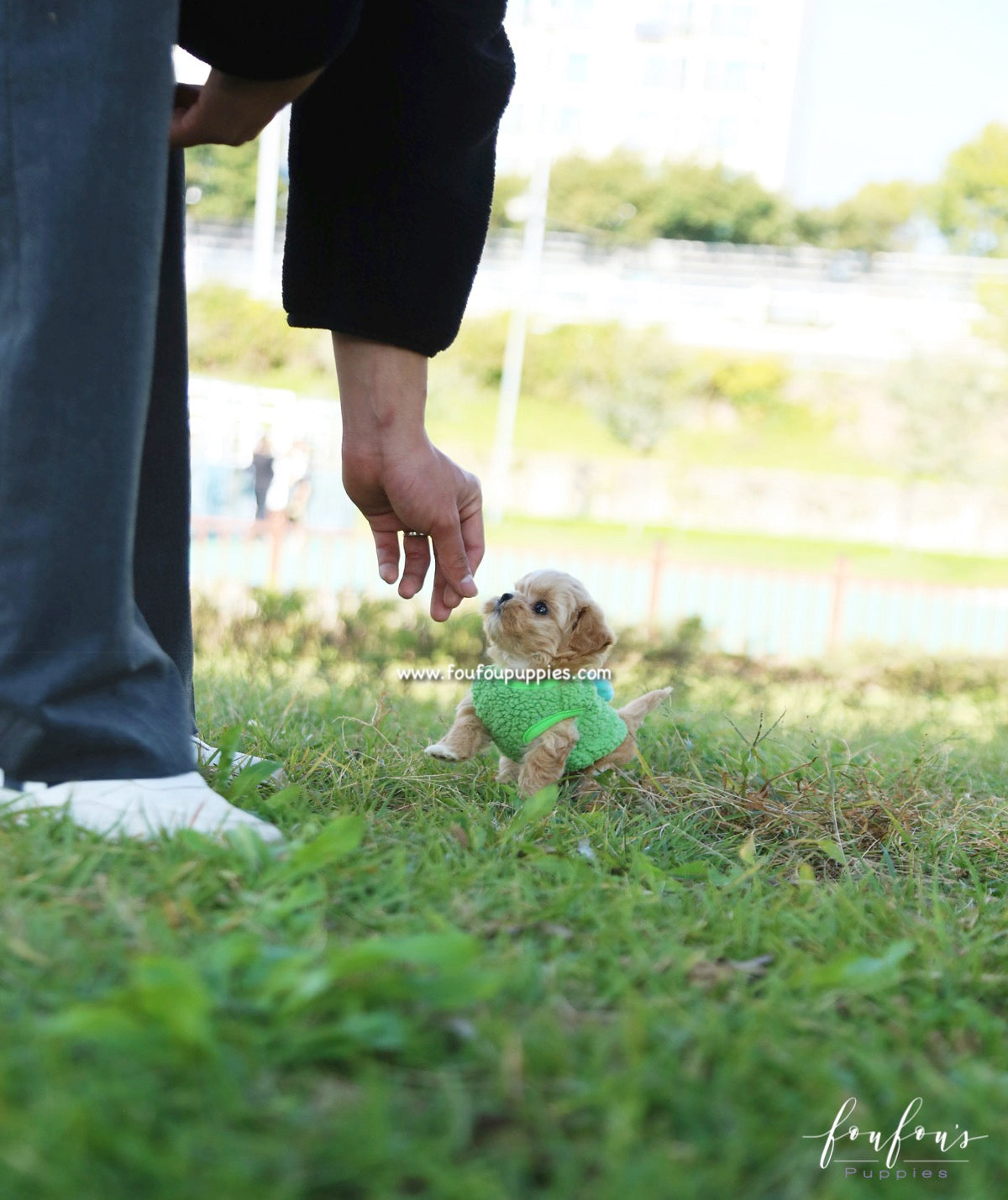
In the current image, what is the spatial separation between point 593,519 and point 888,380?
8.65 metres

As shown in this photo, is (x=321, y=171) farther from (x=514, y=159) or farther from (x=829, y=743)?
(x=514, y=159)

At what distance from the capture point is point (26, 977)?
109 cm

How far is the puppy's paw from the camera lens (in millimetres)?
2328

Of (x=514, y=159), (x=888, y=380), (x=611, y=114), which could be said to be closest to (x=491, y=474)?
(x=888, y=380)

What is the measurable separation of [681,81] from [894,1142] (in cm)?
5169

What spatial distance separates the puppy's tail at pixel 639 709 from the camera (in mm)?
2613

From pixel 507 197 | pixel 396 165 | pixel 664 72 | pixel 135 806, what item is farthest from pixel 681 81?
pixel 135 806

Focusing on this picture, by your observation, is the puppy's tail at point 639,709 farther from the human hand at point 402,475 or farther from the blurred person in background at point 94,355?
the blurred person in background at point 94,355

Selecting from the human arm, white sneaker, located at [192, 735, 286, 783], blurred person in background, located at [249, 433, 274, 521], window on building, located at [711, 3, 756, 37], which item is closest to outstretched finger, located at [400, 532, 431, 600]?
white sneaker, located at [192, 735, 286, 783]

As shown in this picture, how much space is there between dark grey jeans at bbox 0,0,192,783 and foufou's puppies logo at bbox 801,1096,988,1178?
3.35 ft

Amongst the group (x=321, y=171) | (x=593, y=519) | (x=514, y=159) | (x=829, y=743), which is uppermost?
(x=514, y=159)

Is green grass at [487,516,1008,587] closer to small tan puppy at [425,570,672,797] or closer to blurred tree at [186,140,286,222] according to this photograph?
small tan puppy at [425,570,672,797]

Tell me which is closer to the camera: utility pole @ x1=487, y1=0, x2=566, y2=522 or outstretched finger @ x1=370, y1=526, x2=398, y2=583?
outstretched finger @ x1=370, y1=526, x2=398, y2=583

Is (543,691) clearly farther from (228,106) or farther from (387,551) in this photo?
(228,106)
